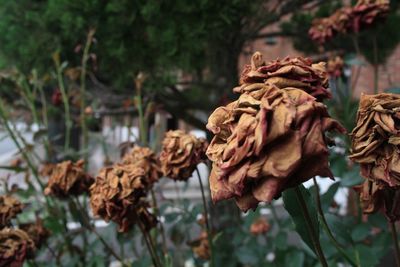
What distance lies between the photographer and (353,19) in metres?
1.13

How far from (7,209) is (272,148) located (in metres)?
0.61

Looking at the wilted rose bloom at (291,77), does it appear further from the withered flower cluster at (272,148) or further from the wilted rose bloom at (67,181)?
the wilted rose bloom at (67,181)

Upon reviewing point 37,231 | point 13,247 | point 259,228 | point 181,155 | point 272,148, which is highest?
point 272,148

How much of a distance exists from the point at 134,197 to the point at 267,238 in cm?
92

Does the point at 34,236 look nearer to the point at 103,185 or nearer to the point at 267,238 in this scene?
the point at 103,185

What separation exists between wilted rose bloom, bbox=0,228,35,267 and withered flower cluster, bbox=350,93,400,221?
53 cm

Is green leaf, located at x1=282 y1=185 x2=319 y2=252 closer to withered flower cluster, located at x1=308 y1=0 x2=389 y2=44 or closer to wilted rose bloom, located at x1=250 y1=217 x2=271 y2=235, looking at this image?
withered flower cluster, located at x1=308 y1=0 x2=389 y2=44

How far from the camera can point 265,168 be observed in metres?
0.34

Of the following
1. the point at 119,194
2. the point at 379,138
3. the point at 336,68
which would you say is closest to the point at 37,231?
the point at 119,194

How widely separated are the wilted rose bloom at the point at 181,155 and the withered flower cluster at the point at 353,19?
59 cm

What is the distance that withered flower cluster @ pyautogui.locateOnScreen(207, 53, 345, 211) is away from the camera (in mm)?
341

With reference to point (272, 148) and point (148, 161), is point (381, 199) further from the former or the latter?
point (148, 161)

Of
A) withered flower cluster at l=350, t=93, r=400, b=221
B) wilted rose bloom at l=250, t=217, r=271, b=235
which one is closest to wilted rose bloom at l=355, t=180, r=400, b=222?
withered flower cluster at l=350, t=93, r=400, b=221

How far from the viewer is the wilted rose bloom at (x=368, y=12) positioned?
1060 mm
